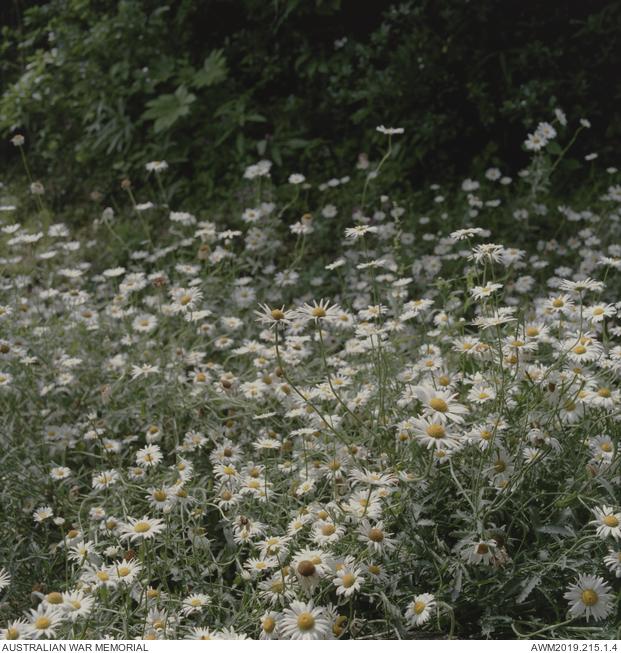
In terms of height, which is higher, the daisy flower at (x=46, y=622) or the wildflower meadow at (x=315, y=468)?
the daisy flower at (x=46, y=622)

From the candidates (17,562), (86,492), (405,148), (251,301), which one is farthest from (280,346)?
(405,148)

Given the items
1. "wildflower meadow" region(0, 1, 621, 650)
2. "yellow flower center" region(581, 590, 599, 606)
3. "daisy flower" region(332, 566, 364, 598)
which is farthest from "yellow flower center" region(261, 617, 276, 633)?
"yellow flower center" region(581, 590, 599, 606)

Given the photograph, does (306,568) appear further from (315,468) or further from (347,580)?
(315,468)

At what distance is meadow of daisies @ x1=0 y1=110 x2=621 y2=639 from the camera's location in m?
1.66

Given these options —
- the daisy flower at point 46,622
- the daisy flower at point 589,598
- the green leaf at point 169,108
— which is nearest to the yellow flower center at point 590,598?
the daisy flower at point 589,598

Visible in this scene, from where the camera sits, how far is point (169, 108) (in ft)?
15.9

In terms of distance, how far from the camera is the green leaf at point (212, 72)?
4.74 meters

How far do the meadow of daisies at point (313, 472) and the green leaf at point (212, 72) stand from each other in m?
1.87

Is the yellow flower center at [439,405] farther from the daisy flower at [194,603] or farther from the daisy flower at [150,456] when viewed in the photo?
the daisy flower at [150,456]

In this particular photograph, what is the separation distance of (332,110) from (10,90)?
2.64m

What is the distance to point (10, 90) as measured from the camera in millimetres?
5902

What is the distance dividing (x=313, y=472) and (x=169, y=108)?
3375 millimetres

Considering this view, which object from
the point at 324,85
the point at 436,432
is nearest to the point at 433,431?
the point at 436,432

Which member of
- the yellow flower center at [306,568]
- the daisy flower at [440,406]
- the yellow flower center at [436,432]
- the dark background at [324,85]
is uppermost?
the daisy flower at [440,406]
